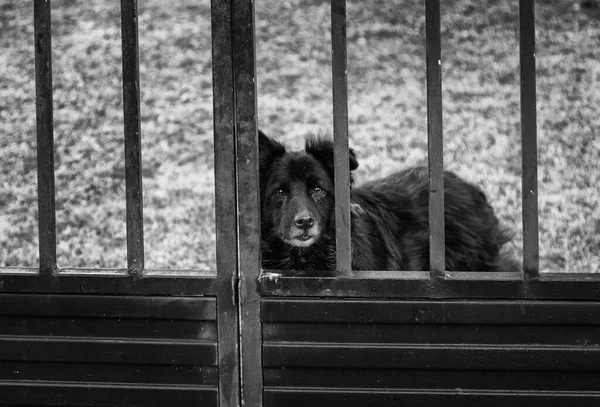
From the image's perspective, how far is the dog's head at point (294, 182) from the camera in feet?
12.9

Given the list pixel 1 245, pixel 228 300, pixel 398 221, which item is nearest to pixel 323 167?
pixel 398 221

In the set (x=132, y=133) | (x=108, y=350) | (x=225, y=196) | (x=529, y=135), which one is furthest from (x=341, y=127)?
(x=108, y=350)

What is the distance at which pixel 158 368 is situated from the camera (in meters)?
2.69

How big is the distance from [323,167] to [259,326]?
161 cm

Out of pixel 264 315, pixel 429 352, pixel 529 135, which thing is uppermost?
pixel 529 135

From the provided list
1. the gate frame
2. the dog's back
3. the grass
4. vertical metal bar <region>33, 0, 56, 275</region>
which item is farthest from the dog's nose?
the grass

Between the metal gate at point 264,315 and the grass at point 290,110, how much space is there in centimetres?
282

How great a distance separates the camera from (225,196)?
262 centimetres

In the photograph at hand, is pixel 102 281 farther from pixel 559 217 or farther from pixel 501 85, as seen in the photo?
pixel 501 85

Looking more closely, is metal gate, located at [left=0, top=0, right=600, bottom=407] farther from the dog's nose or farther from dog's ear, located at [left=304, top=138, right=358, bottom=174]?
dog's ear, located at [left=304, top=138, right=358, bottom=174]

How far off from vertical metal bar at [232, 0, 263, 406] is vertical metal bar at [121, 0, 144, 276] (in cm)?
37

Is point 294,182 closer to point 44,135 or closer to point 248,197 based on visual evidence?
point 248,197

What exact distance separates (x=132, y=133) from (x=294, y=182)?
4.94 ft

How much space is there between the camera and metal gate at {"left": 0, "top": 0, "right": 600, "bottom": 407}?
2.55m
